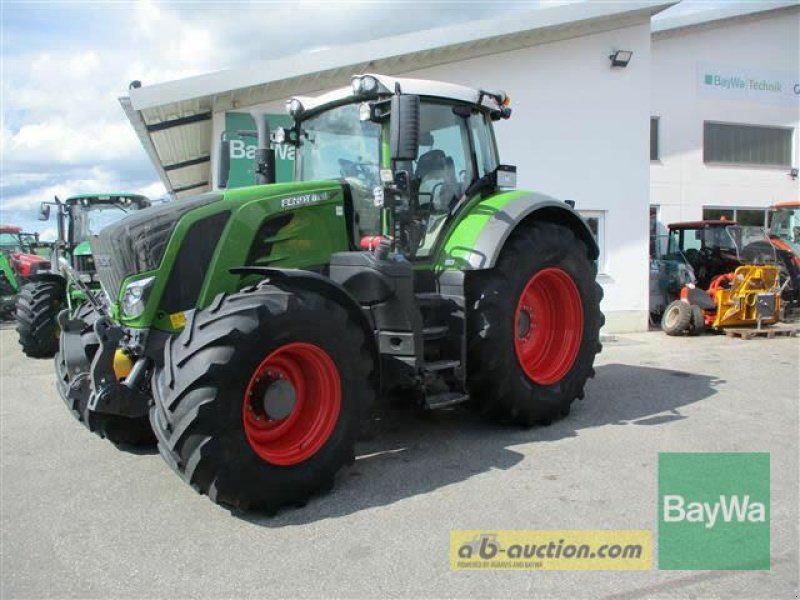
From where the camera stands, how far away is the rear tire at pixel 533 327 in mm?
4902

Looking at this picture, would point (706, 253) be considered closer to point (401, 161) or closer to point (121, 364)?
point (401, 161)

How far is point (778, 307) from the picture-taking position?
11.1m

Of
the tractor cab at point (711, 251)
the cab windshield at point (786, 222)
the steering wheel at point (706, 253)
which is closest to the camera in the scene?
the tractor cab at point (711, 251)

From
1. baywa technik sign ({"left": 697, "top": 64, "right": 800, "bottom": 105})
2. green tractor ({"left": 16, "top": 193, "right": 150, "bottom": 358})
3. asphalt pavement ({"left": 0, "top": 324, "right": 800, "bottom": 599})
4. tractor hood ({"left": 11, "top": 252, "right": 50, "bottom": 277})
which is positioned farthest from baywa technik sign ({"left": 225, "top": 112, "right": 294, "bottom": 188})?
baywa technik sign ({"left": 697, "top": 64, "right": 800, "bottom": 105})

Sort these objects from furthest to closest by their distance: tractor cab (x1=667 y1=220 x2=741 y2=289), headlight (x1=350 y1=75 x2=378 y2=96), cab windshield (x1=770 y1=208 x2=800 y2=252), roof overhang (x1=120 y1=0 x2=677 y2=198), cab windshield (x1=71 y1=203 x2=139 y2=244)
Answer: cab windshield (x1=770 y1=208 x2=800 y2=252) → tractor cab (x1=667 y1=220 x2=741 y2=289) → cab windshield (x1=71 y1=203 x2=139 y2=244) → roof overhang (x1=120 y1=0 x2=677 y2=198) → headlight (x1=350 y1=75 x2=378 y2=96)

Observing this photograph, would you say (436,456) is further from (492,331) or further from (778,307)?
(778,307)

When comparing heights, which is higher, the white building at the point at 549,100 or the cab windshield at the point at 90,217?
the white building at the point at 549,100

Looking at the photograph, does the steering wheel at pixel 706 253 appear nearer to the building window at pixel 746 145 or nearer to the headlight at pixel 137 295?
the building window at pixel 746 145

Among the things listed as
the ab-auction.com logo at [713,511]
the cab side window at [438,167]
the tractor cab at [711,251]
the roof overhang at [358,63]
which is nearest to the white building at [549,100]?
the roof overhang at [358,63]

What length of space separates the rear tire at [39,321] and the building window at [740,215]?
45.5 feet

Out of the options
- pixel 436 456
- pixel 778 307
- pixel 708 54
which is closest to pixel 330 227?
pixel 436 456

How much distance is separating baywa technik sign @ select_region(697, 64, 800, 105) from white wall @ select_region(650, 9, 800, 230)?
0.07 metres

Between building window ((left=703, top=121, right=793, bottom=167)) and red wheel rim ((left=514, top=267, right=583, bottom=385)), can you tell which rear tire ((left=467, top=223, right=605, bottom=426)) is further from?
building window ((left=703, top=121, right=793, bottom=167))

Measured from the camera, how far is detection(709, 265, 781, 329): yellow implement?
10.9 m
